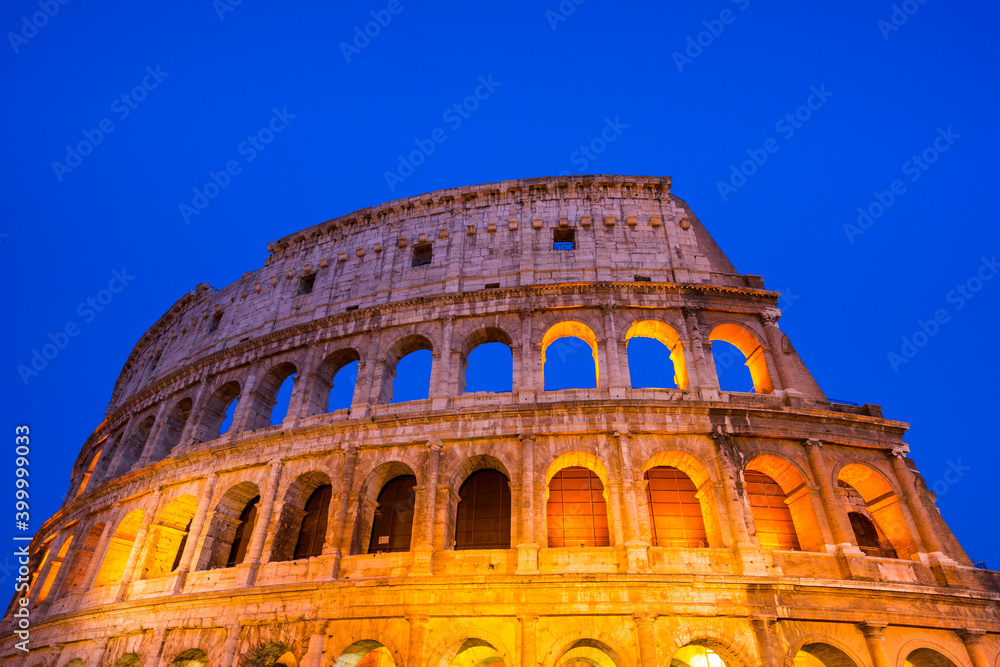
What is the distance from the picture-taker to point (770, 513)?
15.8 meters

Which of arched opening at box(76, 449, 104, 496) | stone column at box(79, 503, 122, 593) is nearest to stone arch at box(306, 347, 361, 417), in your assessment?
stone column at box(79, 503, 122, 593)

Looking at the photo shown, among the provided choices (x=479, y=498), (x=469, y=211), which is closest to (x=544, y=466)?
(x=479, y=498)

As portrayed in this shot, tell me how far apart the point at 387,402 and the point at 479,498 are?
173 inches

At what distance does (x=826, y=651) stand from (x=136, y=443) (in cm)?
2584

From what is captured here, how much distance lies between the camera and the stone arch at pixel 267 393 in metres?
20.0

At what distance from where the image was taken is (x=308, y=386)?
62.6 ft

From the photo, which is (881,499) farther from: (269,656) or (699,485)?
(269,656)

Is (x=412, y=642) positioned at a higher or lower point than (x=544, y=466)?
lower

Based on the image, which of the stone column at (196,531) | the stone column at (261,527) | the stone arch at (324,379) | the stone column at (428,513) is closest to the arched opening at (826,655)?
the stone column at (428,513)

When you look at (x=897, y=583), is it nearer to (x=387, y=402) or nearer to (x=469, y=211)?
(x=387, y=402)

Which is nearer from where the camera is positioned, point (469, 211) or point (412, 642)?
point (412, 642)

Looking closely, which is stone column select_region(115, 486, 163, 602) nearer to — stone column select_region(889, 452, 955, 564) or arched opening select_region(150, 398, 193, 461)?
arched opening select_region(150, 398, 193, 461)

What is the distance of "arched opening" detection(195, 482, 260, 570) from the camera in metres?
17.2

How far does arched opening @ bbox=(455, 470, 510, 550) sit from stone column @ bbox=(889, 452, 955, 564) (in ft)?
35.7
